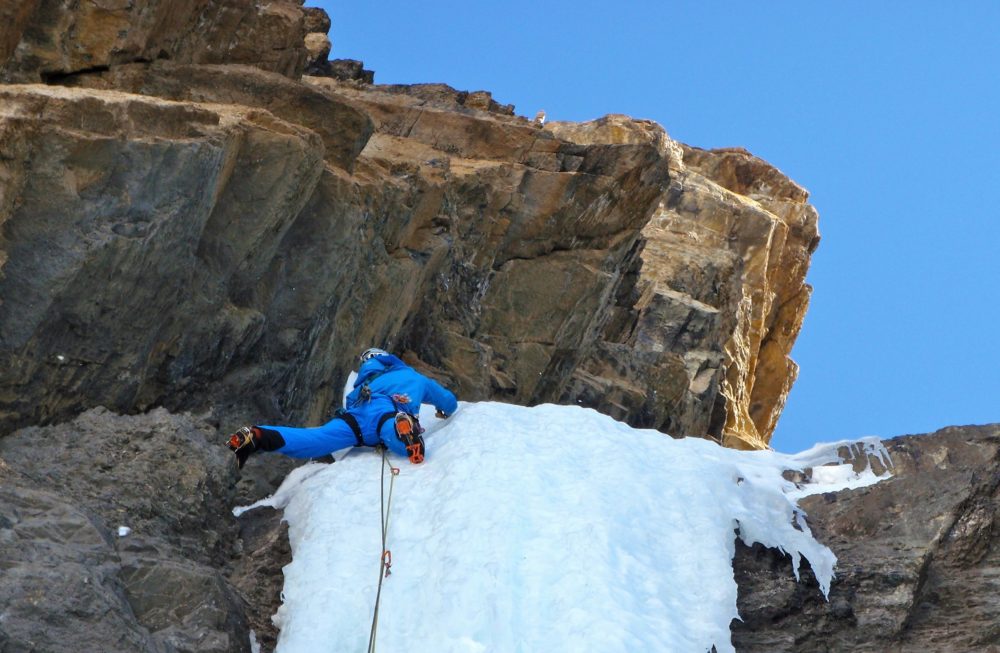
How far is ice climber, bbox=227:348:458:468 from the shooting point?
11.7 meters

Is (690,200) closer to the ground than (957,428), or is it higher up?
higher up

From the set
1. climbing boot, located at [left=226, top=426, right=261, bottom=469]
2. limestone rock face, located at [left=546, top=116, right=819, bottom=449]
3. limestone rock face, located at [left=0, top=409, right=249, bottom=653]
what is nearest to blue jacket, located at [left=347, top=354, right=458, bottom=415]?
climbing boot, located at [left=226, top=426, right=261, bottom=469]

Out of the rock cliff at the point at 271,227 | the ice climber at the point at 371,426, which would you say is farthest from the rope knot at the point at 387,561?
the rock cliff at the point at 271,227

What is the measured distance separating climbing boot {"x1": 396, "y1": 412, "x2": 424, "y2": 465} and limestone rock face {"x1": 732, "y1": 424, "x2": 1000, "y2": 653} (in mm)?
3321

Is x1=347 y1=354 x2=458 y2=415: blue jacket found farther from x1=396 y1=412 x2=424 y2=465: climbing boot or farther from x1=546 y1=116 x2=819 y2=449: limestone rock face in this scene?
x1=546 y1=116 x2=819 y2=449: limestone rock face

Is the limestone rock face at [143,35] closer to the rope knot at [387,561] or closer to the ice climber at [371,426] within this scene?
the ice climber at [371,426]

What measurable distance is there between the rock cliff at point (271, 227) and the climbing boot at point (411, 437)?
2380 millimetres

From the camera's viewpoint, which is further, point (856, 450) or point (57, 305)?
point (856, 450)

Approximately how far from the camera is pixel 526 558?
32.0 ft

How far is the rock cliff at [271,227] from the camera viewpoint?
35.2 ft

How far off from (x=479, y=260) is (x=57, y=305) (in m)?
13.4

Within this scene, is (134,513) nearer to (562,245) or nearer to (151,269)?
(151,269)

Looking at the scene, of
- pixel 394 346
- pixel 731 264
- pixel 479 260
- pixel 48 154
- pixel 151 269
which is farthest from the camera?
pixel 731 264

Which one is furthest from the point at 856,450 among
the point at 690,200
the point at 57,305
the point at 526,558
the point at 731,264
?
the point at 690,200
